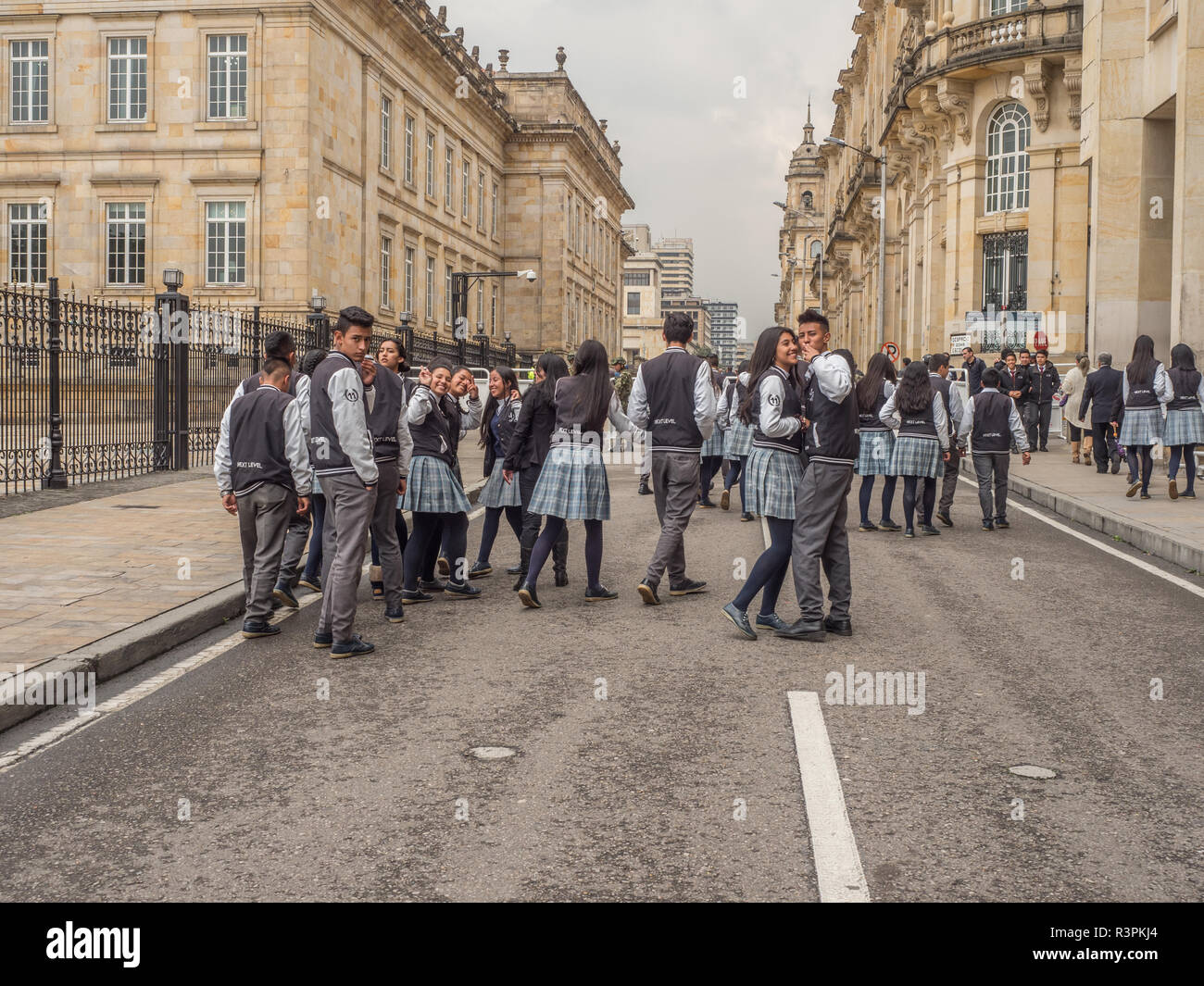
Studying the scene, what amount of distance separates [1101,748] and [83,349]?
13.5m

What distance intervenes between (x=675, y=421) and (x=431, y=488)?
1.91 m

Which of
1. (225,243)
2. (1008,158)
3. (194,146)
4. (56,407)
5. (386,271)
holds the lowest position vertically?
(56,407)

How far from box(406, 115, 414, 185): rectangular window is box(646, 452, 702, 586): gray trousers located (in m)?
38.2

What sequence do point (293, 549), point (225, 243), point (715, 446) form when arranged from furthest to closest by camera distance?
point (225, 243)
point (715, 446)
point (293, 549)

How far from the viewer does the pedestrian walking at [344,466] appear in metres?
7.41

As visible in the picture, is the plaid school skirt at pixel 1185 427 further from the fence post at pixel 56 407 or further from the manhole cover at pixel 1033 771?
the fence post at pixel 56 407

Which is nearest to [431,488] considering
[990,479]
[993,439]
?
[993,439]

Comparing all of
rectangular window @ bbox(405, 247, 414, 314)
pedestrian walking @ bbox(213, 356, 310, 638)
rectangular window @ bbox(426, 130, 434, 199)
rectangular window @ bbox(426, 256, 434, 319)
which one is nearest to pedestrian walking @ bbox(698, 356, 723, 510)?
pedestrian walking @ bbox(213, 356, 310, 638)

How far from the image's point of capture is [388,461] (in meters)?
8.47

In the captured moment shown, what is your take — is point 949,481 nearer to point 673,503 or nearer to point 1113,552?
point 1113,552

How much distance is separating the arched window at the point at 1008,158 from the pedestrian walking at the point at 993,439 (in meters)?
22.1

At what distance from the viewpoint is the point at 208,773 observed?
5.08 metres

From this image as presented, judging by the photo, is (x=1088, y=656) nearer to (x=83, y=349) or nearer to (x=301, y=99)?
(x=83, y=349)

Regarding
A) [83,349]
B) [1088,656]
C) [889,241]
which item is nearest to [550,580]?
[1088,656]
